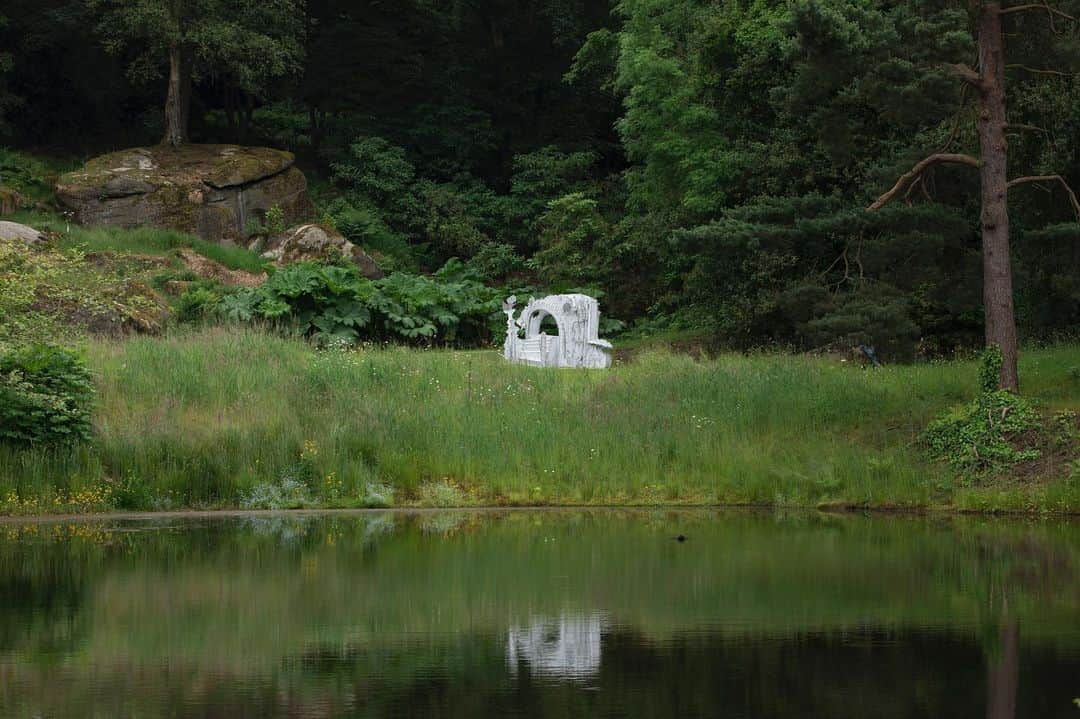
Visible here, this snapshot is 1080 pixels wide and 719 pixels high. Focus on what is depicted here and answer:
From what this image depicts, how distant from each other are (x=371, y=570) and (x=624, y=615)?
320 centimetres

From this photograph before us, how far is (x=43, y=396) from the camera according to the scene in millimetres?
18484

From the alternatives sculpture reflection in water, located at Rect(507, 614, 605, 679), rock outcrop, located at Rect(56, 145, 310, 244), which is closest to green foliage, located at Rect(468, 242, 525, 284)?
rock outcrop, located at Rect(56, 145, 310, 244)

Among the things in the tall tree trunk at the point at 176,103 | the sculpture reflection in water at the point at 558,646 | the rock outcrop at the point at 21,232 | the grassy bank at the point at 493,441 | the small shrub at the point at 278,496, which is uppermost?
the tall tree trunk at the point at 176,103

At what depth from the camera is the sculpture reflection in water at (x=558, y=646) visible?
9.86 meters

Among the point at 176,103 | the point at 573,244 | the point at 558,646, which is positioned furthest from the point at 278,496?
the point at 176,103

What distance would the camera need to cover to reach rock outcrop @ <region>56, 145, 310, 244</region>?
41.0 meters

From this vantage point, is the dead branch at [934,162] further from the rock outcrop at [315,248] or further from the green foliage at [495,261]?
the green foliage at [495,261]

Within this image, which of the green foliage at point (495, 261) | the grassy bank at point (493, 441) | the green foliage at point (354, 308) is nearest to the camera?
the grassy bank at point (493, 441)

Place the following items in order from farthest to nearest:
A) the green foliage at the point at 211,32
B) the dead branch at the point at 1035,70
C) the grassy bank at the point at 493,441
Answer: the green foliage at the point at 211,32, the dead branch at the point at 1035,70, the grassy bank at the point at 493,441

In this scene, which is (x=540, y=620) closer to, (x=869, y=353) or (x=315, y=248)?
(x=869, y=353)

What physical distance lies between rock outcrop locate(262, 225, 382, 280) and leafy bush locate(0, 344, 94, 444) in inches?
814

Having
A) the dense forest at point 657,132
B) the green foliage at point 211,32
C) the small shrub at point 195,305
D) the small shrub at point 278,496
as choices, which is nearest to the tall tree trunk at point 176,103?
the dense forest at point 657,132

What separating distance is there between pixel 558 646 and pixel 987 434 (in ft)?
38.1

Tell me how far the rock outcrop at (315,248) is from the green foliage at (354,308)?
6373 mm
